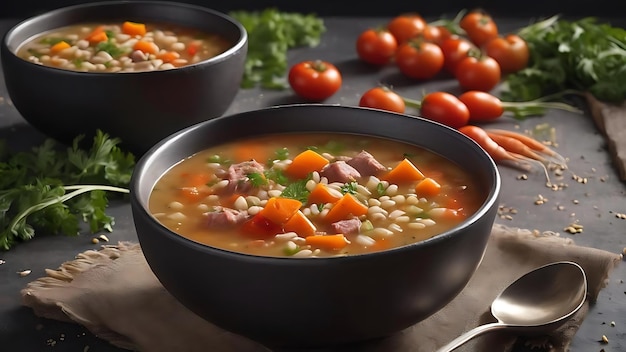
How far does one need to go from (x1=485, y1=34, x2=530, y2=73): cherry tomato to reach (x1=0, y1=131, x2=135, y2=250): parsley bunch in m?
2.15

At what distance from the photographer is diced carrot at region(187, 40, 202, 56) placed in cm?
431

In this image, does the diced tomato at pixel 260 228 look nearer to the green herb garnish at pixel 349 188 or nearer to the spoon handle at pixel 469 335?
the green herb garnish at pixel 349 188

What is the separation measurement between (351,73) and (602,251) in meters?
2.29

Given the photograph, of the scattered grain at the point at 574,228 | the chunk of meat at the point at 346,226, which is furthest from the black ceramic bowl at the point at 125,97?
the scattered grain at the point at 574,228

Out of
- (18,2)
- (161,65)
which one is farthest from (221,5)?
(161,65)

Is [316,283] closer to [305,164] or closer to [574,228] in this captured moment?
[305,164]

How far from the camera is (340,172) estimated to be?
303 cm

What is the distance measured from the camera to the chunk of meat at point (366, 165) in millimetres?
3113

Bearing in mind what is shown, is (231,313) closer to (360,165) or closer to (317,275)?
(317,275)

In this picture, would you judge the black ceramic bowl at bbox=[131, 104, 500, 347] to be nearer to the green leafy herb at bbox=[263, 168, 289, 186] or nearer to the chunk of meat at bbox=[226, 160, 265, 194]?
the chunk of meat at bbox=[226, 160, 265, 194]

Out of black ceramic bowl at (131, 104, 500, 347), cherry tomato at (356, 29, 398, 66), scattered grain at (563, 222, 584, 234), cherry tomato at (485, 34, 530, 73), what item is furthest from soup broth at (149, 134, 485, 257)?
cherry tomato at (485, 34, 530, 73)

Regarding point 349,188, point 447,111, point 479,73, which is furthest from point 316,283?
point 479,73

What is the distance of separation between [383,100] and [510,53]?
0.98 m

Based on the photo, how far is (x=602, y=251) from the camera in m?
3.14
